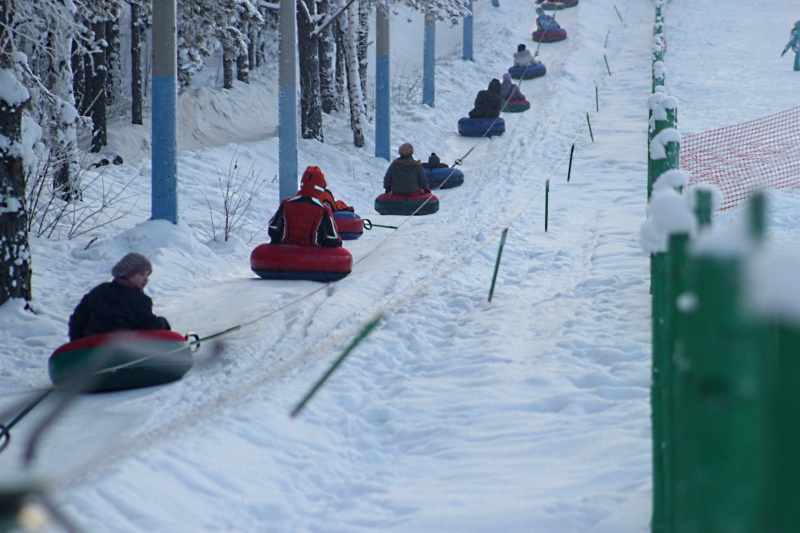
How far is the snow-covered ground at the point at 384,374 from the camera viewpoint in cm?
438

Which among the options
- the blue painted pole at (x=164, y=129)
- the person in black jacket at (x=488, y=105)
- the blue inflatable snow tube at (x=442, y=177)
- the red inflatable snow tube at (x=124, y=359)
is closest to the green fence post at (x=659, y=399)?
the red inflatable snow tube at (x=124, y=359)

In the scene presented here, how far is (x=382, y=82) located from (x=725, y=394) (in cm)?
1734

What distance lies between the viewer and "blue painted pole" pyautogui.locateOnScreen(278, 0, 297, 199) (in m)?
Result: 13.4

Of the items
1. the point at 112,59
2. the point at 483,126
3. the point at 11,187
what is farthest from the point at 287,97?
the point at 112,59

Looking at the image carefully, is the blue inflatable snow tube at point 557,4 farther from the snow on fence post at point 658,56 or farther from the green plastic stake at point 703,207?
the green plastic stake at point 703,207

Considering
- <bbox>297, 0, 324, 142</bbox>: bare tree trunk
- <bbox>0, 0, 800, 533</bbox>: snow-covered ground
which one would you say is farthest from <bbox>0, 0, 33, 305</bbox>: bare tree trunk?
<bbox>297, 0, 324, 142</bbox>: bare tree trunk

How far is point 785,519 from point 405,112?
21474mm

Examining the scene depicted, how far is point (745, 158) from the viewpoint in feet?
47.1

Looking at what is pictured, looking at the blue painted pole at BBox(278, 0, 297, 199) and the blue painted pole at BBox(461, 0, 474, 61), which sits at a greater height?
the blue painted pole at BBox(461, 0, 474, 61)

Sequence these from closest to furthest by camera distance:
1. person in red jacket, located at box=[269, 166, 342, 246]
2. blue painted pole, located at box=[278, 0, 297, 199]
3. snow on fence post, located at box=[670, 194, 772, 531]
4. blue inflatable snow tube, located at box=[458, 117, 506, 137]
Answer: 1. snow on fence post, located at box=[670, 194, 772, 531]
2. person in red jacket, located at box=[269, 166, 342, 246]
3. blue painted pole, located at box=[278, 0, 297, 199]
4. blue inflatable snow tube, located at box=[458, 117, 506, 137]

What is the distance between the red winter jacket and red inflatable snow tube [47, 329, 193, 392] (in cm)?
354

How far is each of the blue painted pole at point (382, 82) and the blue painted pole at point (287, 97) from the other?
4.88 meters

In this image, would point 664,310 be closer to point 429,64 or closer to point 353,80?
point 353,80

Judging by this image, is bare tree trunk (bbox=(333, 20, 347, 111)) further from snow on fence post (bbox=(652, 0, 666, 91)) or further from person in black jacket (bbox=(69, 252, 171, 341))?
person in black jacket (bbox=(69, 252, 171, 341))
